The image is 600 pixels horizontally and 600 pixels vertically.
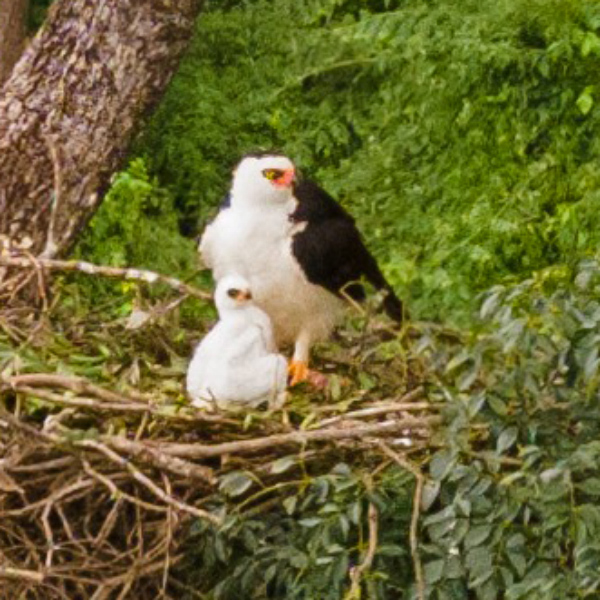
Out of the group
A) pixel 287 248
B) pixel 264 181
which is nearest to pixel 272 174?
pixel 264 181

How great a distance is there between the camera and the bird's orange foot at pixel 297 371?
5852 mm

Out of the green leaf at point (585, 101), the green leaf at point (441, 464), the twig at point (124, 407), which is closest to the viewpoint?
the green leaf at point (441, 464)

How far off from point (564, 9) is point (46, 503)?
406 centimetres

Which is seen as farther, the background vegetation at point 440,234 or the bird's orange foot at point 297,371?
the bird's orange foot at point 297,371

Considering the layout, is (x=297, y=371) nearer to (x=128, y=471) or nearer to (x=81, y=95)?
(x=128, y=471)

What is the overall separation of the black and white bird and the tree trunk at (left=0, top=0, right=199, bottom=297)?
80cm

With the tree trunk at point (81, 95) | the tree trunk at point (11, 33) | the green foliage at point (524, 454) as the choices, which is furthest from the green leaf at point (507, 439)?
the tree trunk at point (11, 33)

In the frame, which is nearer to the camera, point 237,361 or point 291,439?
point 291,439

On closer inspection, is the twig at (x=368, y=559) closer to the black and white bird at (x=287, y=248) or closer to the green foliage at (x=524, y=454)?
the green foliage at (x=524, y=454)

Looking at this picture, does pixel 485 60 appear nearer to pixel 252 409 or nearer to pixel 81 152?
pixel 81 152

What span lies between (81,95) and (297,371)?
1.20 m

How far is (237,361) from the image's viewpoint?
5.54 meters

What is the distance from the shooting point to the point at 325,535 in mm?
5098

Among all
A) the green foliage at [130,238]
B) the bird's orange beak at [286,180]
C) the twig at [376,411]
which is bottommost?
the green foliage at [130,238]
